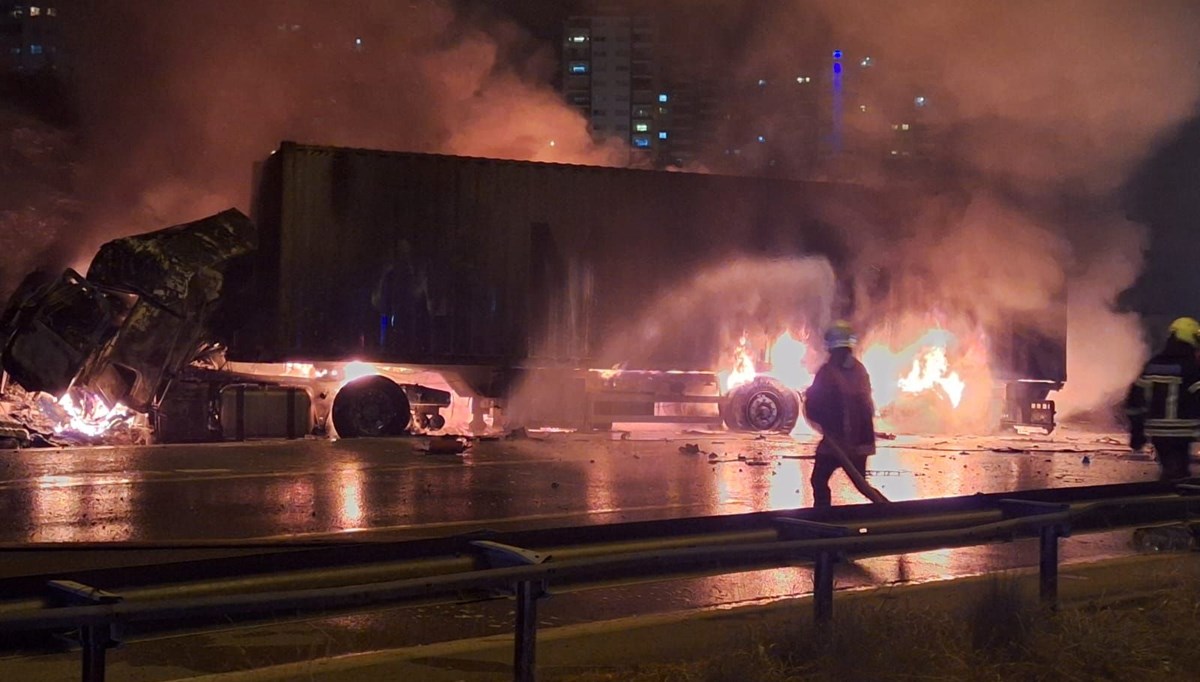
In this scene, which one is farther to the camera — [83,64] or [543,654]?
[83,64]

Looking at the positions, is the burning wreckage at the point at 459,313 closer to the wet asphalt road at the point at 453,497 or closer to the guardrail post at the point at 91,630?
the wet asphalt road at the point at 453,497

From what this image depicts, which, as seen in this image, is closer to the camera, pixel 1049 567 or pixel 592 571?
pixel 592 571

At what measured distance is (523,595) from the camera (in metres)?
3.59

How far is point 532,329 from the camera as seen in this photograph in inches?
628

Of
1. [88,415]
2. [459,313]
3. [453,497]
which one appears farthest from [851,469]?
[88,415]

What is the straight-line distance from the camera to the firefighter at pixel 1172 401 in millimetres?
7648

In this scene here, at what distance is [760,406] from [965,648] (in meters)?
12.2

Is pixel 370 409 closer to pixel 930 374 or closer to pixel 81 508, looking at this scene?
pixel 81 508

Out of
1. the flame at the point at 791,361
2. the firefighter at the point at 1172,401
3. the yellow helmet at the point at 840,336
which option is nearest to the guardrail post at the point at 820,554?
the yellow helmet at the point at 840,336

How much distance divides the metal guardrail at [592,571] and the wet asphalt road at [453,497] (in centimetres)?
49

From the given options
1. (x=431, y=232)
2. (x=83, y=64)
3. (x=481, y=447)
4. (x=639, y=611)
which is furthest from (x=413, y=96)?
(x=639, y=611)

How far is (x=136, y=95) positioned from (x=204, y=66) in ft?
4.43

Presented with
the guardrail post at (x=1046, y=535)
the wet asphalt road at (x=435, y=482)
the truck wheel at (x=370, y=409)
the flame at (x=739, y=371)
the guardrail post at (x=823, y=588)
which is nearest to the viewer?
the guardrail post at (x=823, y=588)

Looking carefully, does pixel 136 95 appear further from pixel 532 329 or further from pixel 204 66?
pixel 532 329
